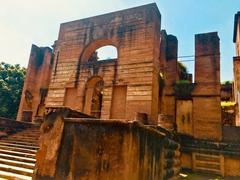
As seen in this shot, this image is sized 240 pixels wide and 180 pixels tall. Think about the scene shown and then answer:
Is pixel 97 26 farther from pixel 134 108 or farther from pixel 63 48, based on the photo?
pixel 134 108

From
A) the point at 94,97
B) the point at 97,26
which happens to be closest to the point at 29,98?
the point at 94,97

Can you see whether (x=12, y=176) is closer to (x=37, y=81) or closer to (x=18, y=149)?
(x=18, y=149)

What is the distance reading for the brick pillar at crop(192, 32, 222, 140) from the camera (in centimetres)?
1261

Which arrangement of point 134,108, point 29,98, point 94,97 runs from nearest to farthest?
1. point 134,108
2. point 94,97
3. point 29,98

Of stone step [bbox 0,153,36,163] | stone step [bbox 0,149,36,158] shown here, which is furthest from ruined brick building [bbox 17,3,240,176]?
stone step [bbox 0,153,36,163]

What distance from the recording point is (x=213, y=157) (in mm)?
10375

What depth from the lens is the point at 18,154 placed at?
713cm

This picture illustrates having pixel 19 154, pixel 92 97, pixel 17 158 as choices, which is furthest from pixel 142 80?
pixel 17 158

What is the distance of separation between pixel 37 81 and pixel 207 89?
1508cm

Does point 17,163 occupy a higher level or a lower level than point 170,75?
lower

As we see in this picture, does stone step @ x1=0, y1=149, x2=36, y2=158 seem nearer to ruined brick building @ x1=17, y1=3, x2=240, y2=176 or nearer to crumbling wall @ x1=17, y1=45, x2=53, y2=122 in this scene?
ruined brick building @ x1=17, y1=3, x2=240, y2=176

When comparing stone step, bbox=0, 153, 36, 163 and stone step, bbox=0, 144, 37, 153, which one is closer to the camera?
stone step, bbox=0, 153, 36, 163

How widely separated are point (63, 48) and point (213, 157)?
42.0 feet

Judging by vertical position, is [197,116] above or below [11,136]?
above
